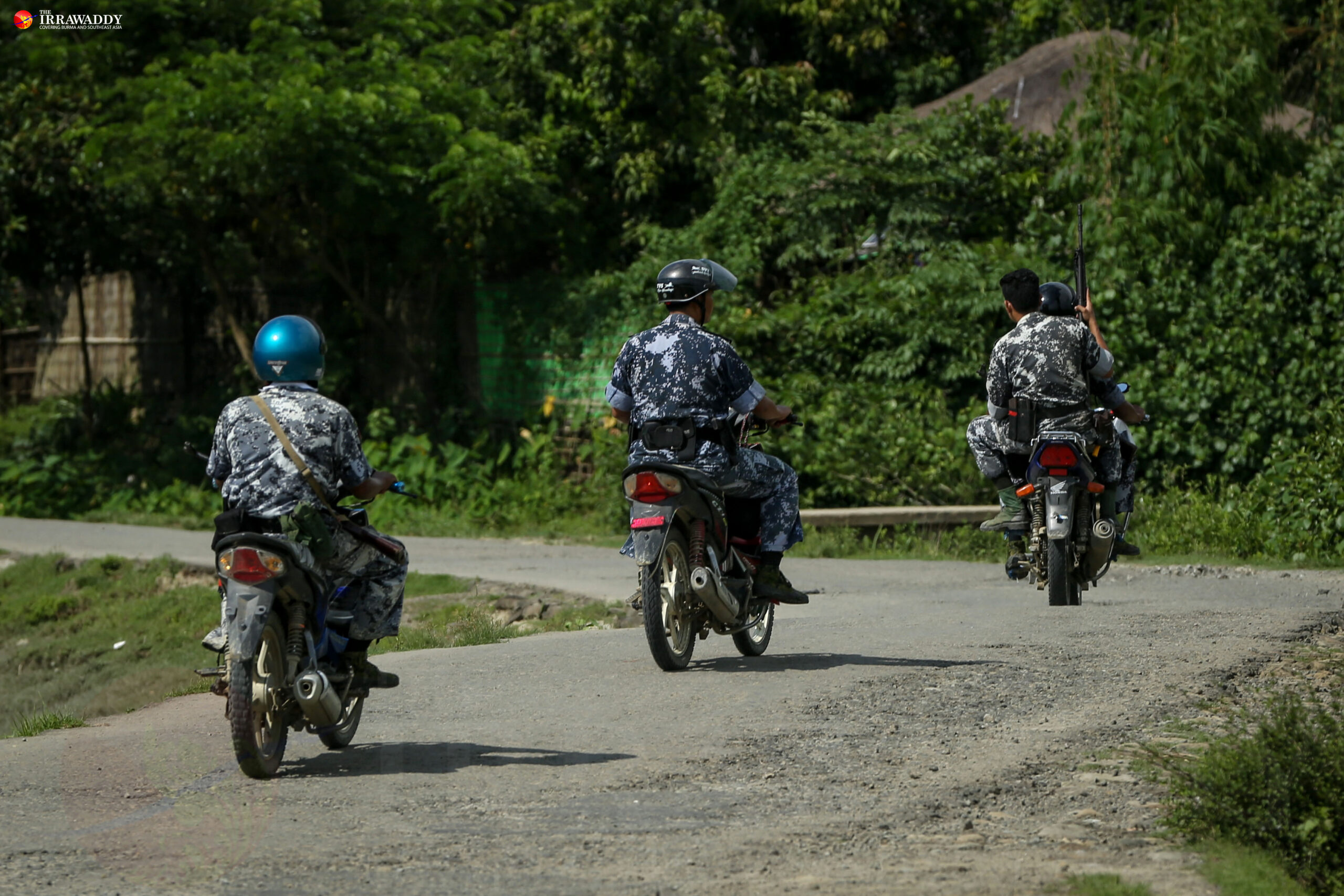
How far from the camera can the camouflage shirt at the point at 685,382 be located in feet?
24.3

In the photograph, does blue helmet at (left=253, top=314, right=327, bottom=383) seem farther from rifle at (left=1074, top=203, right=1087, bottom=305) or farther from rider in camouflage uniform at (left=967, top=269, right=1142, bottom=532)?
rifle at (left=1074, top=203, right=1087, bottom=305)

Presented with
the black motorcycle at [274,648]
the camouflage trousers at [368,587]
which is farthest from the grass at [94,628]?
the black motorcycle at [274,648]

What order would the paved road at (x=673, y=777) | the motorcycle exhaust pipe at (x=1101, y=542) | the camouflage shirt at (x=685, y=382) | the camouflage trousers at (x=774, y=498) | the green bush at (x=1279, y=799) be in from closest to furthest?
1. the paved road at (x=673, y=777)
2. the green bush at (x=1279, y=799)
3. the camouflage shirt at (x=685, y=382)
4. the camouflage trousers at (x=774, y=498)
5. the motorcycle exhaust pipe at (x=1101, y=542)

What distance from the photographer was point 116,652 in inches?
505

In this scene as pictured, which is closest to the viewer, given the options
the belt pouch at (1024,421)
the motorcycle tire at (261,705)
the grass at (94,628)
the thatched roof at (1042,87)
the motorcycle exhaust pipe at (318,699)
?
the motorcycle tire at (261,705)

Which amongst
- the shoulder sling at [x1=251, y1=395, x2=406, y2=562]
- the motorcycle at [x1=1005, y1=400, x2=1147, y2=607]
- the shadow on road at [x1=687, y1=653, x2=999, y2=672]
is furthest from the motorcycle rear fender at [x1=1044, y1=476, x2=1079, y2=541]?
the shoulder sling at [x1=251, y1=395, x2=406, y2=562]

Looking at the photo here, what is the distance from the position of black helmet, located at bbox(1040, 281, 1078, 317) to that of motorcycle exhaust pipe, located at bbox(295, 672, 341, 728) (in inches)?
214

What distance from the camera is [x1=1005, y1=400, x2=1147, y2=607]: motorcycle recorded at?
9.36 m

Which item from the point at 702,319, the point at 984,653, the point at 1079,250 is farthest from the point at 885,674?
the point at 1079,250

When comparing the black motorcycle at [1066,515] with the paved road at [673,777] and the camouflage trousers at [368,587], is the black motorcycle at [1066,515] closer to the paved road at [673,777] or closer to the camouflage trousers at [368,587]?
the paved road at [673,777]

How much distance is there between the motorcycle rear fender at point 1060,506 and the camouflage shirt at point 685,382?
2531mm

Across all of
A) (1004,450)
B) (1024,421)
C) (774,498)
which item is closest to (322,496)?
(774,498)

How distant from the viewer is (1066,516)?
9.31m

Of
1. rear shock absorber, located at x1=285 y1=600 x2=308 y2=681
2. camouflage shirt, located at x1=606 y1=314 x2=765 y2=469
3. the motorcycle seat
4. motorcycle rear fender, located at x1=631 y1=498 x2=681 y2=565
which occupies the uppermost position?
camouflage shirt, located at x1=606 y1=314 x2=765 y2=469
